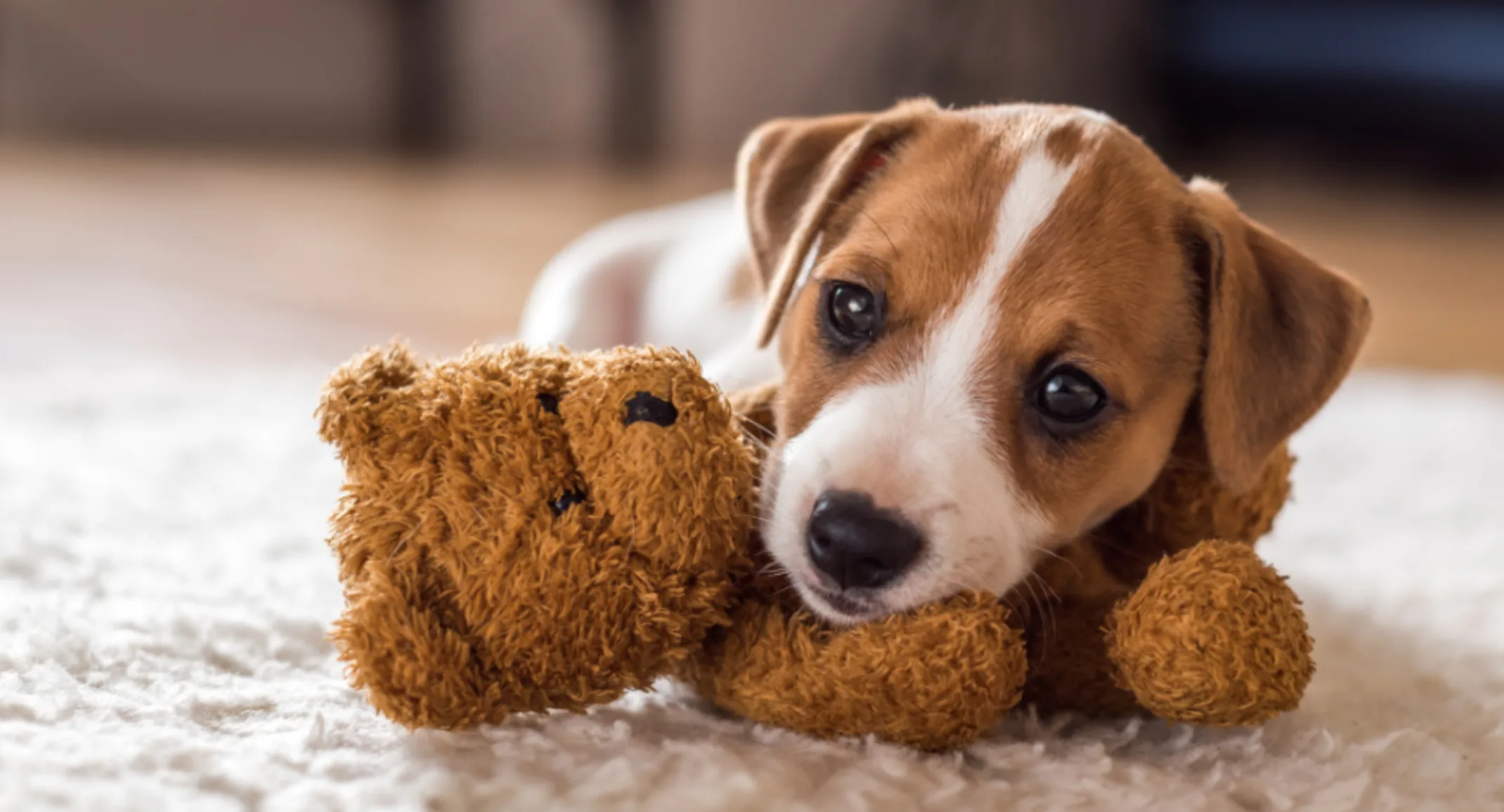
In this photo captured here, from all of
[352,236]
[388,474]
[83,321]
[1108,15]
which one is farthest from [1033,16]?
[388,474]

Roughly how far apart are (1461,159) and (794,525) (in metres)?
8.89

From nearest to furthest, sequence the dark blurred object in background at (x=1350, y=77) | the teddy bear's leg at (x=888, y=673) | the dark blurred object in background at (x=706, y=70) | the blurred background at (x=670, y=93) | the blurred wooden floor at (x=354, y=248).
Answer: the teddy bear's leg at (x=888, y=673) < the blurred wooden floor at (x=354, y=248) < the blurred background at (x=670, y=93) < the dark blurred object in background at (x=1350, y=77) < the dark blurred object in background at (x=706, y=70)

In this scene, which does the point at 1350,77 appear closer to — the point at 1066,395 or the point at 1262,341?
the point at 1262,341

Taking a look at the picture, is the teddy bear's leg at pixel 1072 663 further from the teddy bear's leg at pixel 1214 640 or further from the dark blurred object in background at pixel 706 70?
the dark blurred object in background at pixel 706 70

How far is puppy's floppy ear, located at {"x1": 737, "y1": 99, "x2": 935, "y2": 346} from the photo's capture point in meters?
2.17

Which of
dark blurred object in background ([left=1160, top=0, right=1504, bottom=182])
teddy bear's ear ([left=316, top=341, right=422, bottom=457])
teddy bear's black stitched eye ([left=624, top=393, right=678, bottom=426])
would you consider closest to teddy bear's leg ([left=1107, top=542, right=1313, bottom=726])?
teddy bear's black stitched eye ([left=624, top=393, right=678, bottom=426])

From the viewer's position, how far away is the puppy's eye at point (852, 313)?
1915 millimetres

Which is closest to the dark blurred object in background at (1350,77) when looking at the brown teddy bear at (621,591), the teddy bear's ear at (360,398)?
the brown teddy bear at (621,591)

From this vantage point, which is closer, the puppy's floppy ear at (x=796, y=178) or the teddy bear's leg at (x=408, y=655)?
the teddy bear's leg at (x=408, y=655)

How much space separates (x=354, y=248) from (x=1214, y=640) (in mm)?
4943

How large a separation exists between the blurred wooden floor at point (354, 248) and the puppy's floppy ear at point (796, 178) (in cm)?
205

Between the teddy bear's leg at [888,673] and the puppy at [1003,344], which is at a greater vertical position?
the puppy at [1003,344]

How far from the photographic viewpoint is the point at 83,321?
431cm

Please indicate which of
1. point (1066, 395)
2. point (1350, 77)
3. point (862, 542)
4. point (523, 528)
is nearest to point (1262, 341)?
point (1066, 395)
